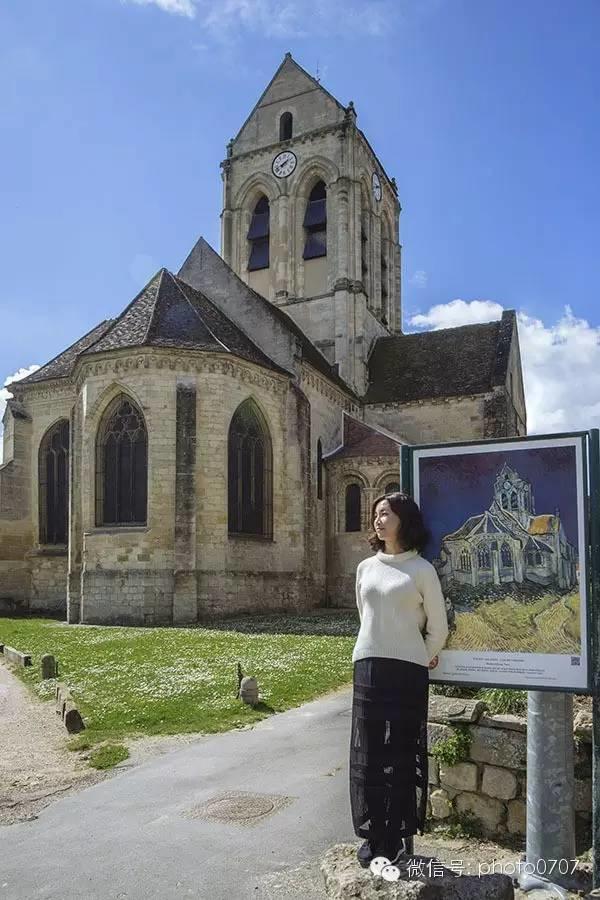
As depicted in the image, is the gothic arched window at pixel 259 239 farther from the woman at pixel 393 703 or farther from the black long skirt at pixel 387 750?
the black long skirt at pixel 387 750

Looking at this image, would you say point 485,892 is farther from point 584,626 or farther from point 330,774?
point 330,774

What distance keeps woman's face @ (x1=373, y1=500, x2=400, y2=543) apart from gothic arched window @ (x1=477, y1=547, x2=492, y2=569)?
0.62 m

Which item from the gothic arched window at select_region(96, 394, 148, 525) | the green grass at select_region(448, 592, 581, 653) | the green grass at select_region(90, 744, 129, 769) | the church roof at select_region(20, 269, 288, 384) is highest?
the church roof at select_region(20, 269, 288, 384)

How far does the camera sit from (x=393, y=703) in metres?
4.13

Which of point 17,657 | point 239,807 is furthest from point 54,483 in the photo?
point 239,807

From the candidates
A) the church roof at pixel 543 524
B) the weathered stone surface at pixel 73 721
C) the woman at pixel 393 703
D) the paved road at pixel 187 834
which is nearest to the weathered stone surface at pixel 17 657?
the weathered stone surface at pixel 73 721

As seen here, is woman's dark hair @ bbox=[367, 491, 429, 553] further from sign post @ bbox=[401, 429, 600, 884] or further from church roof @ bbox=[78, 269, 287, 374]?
church roof @ bbox=[78, 269, 287, 374]

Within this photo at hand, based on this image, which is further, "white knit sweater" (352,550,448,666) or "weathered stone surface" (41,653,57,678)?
"weathered stone surface" (41,653,57,678)

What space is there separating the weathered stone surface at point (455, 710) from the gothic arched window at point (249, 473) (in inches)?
691

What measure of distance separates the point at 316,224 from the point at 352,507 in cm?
1514

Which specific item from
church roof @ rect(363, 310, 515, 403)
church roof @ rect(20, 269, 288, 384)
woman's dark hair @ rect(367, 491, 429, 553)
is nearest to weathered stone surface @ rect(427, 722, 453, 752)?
woman's dark hair @ rect(367, 491, 429, 553)

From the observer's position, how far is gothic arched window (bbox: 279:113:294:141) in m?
36.4

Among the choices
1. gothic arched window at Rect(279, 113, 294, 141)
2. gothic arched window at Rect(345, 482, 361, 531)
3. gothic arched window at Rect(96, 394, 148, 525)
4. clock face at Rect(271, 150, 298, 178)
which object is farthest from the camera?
gothic arched window at Rect(279, 113, 294, 141)

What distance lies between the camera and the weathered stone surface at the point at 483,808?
508 centimetres
